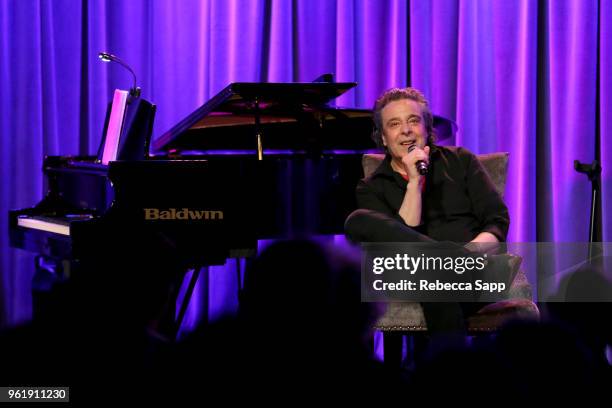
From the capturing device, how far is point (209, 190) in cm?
297

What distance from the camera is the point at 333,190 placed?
329 cm

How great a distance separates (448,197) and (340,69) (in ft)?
5.51

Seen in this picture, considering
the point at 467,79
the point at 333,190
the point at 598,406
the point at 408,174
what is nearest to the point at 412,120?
the point at 408,174

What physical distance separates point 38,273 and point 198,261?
1.35m

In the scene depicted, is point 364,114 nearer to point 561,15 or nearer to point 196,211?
point 196,211

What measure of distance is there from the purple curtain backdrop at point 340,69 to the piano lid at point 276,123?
0.68 metres

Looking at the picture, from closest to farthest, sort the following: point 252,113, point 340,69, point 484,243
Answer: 1. point 484,243
2. point 252,113
3. point 340,69

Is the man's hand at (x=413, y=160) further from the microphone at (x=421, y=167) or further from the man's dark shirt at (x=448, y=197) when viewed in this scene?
the man's dark shirt at (x=448, y=197)

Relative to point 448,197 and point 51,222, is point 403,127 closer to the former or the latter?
point 448,197

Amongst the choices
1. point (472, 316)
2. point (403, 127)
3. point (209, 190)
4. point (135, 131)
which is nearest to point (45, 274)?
point (135, 131)

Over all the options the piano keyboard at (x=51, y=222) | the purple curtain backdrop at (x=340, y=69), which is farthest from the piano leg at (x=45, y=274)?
the purple curtain backdrop at (x=340, y=69)

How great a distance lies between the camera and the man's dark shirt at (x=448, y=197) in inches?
113

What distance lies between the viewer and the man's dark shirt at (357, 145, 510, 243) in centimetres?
288

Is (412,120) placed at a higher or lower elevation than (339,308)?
higher
